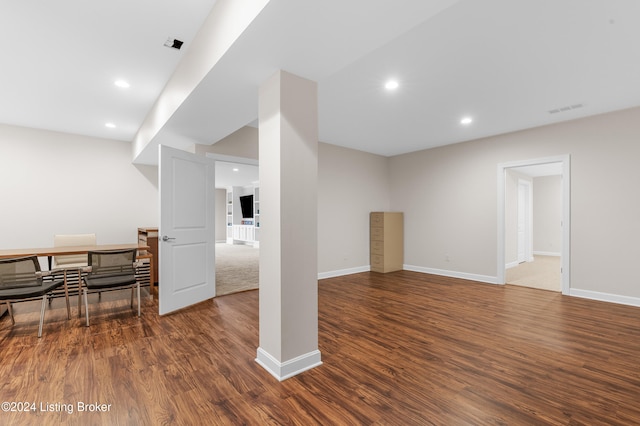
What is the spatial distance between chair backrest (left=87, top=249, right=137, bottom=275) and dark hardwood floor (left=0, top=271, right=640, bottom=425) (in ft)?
1.80

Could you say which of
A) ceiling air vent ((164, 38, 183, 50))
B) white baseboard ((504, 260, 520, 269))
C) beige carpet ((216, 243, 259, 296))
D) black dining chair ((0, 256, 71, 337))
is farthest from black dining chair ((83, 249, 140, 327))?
white baseboard ((504, 260, 520, 269))

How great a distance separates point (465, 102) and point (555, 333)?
277cm

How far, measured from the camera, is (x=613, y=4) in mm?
1879

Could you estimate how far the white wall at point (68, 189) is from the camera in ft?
15.2

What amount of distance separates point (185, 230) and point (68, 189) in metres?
3.21

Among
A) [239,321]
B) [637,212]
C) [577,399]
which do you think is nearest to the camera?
[577,399]

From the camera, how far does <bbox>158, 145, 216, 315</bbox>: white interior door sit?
11.0ft

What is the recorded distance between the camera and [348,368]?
218cm

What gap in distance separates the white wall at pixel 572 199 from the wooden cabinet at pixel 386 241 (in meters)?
0.21

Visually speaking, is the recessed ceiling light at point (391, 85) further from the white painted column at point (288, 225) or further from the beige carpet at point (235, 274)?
the beige carpet at point (235, 274)

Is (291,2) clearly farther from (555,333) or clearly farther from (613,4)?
(555,333)

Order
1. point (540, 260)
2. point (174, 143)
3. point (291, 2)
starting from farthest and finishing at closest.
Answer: point (540, 260) < point (174, 143) < point (291, 2)

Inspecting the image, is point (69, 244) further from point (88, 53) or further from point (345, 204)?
point (345, 204)

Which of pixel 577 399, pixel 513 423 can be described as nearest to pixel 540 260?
pixel 577 399
